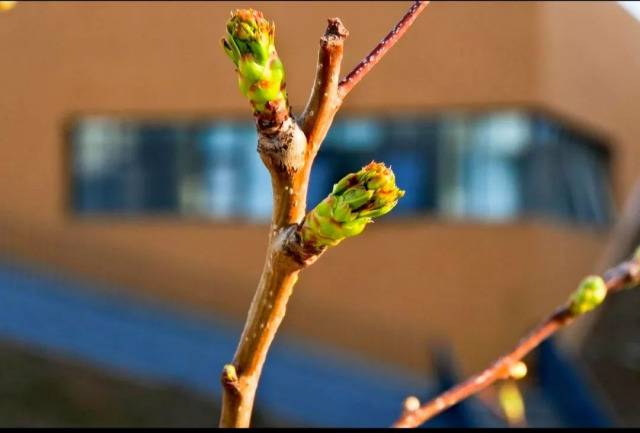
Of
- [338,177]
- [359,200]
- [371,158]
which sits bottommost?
[359,200]

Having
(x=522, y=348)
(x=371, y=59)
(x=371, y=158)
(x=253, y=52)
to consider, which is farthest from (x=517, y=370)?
(x=371, y=158)

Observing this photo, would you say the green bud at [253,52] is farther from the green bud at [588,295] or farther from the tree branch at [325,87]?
the green bud at [588,295]

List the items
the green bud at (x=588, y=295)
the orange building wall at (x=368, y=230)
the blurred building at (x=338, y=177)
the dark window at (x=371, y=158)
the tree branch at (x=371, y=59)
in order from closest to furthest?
1. the tree branch at (x=371, y=59)
2. the green bud at (x=588, y=295)
3. the orange building wall at (x=368, y=230)
4. the blurred building at (x=338, y=177)
5. the dark window at (x=371, y=158)

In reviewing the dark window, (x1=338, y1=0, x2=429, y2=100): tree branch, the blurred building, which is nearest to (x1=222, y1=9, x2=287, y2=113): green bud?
(x1=338, y1=0, x2=429, y2=100): tree branch

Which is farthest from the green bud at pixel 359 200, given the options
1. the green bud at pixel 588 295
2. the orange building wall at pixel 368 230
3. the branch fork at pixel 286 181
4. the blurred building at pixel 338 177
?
the blurred building at pixel 338 177

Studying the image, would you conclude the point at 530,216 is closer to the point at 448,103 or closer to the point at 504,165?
the point at 504,165

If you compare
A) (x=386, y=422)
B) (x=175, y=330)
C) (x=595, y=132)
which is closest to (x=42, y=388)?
(x=175, y=330)

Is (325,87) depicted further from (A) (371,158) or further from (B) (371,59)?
(A) (371,158)
